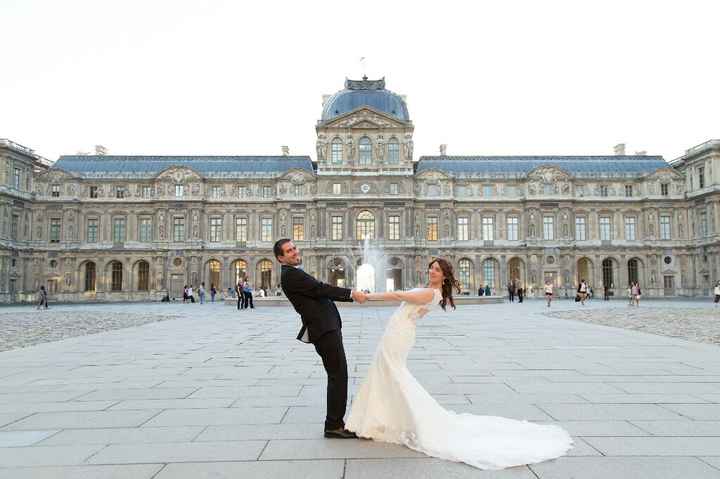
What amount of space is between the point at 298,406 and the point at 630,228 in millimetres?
52537

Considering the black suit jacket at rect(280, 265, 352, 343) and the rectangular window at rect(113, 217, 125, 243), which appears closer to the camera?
the black suit jacket at rect(280, 265, 352, 343)

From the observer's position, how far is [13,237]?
48.4m

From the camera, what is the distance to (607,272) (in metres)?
52.4

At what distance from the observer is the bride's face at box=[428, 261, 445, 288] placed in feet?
17.4

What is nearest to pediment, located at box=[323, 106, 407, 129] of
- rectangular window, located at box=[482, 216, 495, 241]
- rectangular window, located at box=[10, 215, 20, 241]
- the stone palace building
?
the stone palace building

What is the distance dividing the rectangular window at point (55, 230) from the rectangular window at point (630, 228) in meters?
51.1

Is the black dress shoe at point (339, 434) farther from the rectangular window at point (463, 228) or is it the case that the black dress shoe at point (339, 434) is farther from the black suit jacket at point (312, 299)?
the rectangular window at point (463, 228)

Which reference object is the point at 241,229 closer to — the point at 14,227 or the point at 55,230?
the point at 55,230

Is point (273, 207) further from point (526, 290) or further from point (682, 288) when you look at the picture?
point (682, 288)

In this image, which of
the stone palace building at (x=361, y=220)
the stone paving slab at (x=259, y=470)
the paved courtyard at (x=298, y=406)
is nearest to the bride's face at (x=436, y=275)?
the paved courtyard at (x=298, y=406)

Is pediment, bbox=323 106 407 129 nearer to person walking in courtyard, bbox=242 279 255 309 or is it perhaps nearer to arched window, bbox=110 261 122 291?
arched window, bbox=110 261 122 291

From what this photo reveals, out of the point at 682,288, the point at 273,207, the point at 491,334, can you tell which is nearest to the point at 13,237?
the point at 273,207

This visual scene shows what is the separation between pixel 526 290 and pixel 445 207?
10.1m

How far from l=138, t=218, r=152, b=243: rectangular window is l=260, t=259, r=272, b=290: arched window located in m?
10.4
